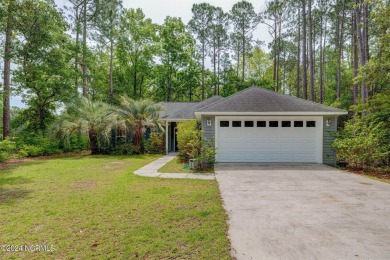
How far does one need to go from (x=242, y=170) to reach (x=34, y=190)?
6.72 metres

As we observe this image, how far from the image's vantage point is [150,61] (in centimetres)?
2778

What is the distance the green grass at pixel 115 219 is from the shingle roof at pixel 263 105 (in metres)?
4.27

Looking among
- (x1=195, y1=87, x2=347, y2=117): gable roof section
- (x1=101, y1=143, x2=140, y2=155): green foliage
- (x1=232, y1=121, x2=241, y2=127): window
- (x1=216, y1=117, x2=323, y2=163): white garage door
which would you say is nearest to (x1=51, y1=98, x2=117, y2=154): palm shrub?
(x1=101, y1=143, x2=140, y2=155): green foliage

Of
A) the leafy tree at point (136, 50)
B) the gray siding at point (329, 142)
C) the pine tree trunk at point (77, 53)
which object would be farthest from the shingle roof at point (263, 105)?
the leafy tree at point (136, 50)

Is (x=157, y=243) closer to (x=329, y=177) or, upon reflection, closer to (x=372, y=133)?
(x=329, y=177)

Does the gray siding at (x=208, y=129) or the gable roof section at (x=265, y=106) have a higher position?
the gable roof section at (x=265, y=106)

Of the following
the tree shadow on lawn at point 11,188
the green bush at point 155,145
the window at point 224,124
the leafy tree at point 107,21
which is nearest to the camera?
the tree shadow on lawn at point 11,188

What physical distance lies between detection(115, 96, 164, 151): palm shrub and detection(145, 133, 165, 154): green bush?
646 millimetres

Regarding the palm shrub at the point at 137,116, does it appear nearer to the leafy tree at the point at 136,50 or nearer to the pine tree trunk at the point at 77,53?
the pine tree trunk at the point at 77,53

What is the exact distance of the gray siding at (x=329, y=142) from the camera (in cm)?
1003

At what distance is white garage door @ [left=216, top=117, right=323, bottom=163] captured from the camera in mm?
10172

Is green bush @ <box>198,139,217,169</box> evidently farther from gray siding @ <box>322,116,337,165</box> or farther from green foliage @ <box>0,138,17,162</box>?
green foliage @ <box>0,138,17,162</box>

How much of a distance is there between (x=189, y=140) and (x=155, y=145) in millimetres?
5615

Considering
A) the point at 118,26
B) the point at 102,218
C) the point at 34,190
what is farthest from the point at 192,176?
the point at 118,26
